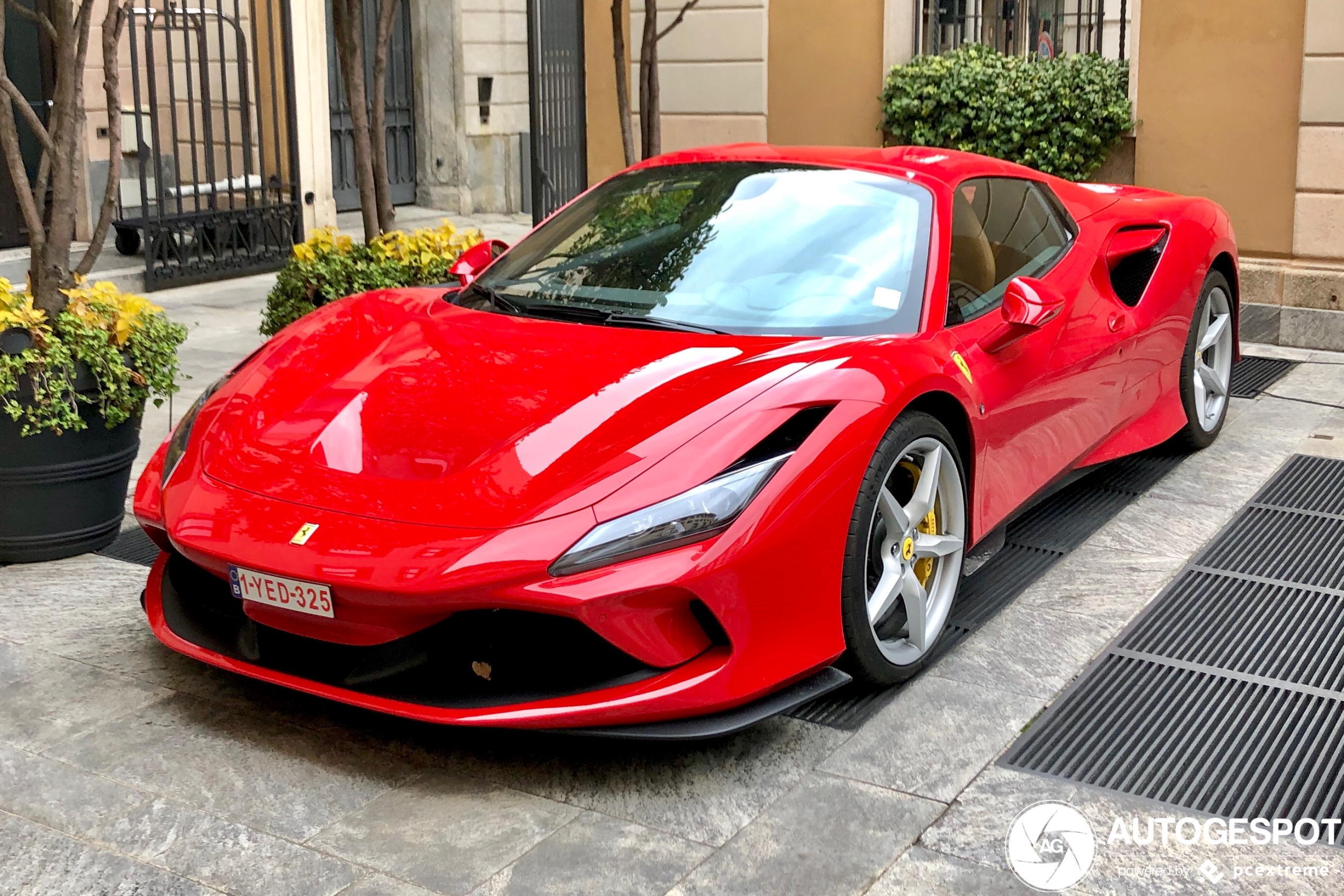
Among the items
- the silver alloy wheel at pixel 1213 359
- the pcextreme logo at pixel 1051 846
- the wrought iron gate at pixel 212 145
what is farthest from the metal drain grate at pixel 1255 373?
the wrought iron gate at pixel 212 145

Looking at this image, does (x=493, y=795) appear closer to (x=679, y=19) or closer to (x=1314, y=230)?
(x=679, y=19)

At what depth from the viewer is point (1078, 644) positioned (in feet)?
13.6

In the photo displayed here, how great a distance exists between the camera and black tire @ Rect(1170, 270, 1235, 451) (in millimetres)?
5797

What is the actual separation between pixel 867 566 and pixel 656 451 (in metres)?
0.69

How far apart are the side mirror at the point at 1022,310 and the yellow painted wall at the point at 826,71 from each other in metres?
6.27

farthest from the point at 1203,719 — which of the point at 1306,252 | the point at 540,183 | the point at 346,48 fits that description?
the point at 540,183

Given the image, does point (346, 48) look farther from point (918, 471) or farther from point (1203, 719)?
point (1203, 719)

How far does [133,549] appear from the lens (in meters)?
4.93

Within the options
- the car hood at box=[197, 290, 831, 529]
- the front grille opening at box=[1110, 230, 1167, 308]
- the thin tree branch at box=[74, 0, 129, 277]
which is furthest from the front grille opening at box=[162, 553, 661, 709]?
the front grille opening at box=[1110, 230, 1167, 308]

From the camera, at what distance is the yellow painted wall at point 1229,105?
8.71m

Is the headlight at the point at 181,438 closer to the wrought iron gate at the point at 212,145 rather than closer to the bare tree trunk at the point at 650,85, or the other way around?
the bare tree trunk at the point at 650,85

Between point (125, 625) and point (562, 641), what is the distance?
5.45 ft

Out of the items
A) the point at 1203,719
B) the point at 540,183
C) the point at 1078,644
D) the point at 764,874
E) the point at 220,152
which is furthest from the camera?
the point at 220,152

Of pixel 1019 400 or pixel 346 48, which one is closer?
pixel 1019 400
